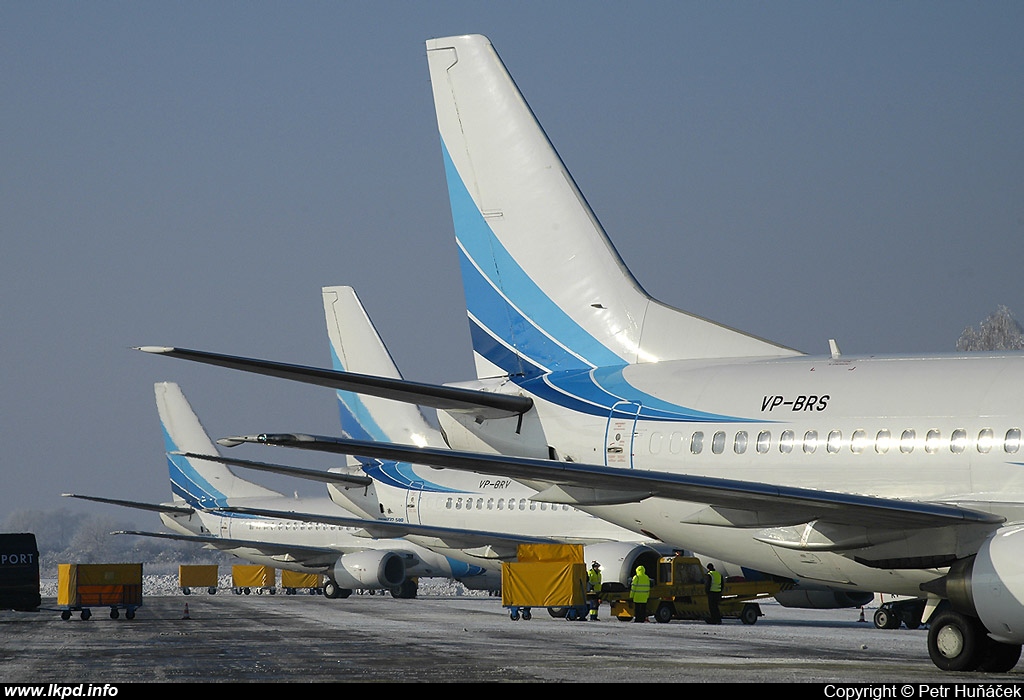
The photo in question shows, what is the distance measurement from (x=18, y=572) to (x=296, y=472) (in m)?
10.4

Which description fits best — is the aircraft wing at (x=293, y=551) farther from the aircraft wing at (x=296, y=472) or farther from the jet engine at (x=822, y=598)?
the jet engine at (x=822, y=598)

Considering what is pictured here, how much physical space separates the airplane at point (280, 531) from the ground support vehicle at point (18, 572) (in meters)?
5.59

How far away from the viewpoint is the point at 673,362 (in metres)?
18.7

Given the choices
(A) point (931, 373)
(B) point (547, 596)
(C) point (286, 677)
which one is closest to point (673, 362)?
(A) point (931, 373)

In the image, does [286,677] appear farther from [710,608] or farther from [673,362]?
[710,608]

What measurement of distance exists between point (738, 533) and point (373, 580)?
30.0m

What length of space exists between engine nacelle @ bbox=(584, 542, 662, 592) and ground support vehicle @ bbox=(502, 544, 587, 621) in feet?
1.43

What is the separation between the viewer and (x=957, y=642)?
1486 cm

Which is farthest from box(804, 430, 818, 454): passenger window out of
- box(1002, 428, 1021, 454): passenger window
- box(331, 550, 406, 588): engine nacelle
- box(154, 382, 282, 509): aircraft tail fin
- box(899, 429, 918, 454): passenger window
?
box(154, 382, 282, 509): aircraft tail fin

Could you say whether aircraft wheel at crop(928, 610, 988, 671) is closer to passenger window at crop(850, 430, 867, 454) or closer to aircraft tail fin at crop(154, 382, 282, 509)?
passenger window at crop(850, 430, 867, 454)

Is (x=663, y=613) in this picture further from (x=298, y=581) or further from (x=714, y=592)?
(x=298, y=581)

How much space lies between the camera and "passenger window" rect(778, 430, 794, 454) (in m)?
16.2

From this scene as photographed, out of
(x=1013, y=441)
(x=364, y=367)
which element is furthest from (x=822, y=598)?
(x=364, y=367)

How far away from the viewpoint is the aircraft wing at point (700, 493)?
1298 cm
